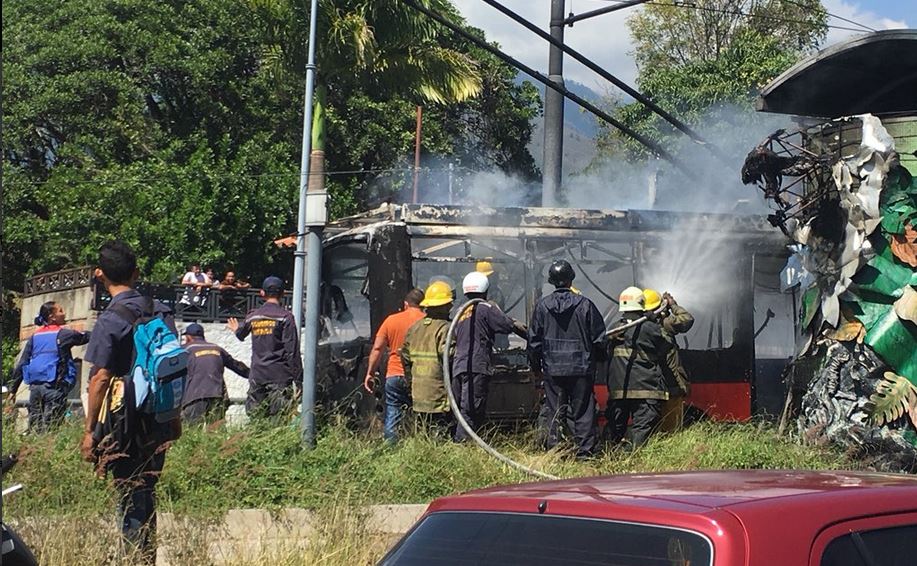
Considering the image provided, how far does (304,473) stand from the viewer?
842 centimetres

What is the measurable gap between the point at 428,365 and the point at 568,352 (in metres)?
1.19

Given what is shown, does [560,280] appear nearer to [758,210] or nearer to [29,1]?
[758,210]

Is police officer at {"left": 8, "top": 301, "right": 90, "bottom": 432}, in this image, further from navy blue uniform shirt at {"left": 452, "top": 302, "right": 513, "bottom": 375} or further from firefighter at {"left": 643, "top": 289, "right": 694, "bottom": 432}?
firefighter at {"left": 643, "top": 289, "right": 694, "bottom": 432}

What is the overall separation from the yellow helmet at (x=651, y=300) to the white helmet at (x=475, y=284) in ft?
4.54

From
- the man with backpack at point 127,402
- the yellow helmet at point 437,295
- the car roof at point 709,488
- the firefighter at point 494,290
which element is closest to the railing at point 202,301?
the firefighter at point 494,290

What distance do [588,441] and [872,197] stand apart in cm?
309

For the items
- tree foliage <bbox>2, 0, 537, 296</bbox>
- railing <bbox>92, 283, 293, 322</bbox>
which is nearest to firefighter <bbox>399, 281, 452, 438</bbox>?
railing <bbox>92, 283, 293, 322</bbox>

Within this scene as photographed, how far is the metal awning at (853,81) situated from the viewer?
10.3 meters

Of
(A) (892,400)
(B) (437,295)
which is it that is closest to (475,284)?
(B) (437,295)

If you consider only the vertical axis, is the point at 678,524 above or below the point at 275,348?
above

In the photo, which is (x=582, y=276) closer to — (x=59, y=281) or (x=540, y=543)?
(x=540, y=543)

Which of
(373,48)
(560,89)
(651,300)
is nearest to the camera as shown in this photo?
(651,300)

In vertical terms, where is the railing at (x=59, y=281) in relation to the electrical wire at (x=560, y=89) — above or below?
below

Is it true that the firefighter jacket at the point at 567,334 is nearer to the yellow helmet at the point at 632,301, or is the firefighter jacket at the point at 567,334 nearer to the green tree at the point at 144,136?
the yellow helmet at the point at 632,301
